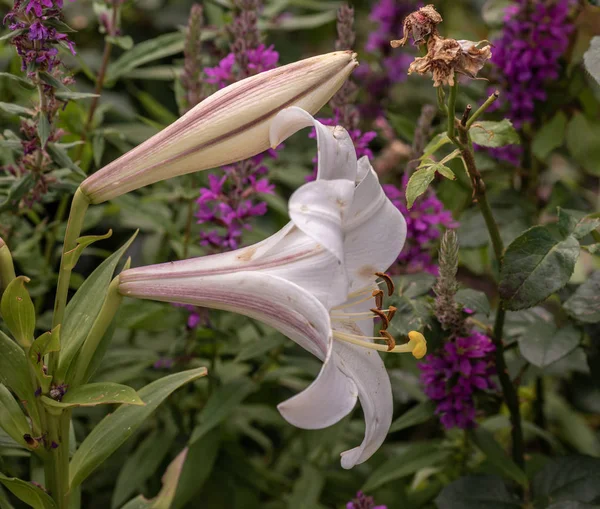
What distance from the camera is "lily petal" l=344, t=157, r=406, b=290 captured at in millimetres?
717

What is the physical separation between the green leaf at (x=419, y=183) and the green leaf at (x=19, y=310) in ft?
1.18

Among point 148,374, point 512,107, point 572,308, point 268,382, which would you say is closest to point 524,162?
point 512,107

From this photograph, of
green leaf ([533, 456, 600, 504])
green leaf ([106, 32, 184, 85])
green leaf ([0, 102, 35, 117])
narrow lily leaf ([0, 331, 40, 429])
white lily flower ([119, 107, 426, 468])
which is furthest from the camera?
green leaf ([106, 32, 184, 85])

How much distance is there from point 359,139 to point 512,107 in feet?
1.08

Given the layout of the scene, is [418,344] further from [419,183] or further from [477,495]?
[477,495]

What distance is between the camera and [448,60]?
709 mm

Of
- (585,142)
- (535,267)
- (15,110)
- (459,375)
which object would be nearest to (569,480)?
(459,375)

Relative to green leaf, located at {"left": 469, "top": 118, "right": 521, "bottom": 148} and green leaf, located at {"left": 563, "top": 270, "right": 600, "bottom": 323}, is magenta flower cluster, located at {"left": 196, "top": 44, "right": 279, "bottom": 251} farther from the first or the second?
green leaf, located at {"left": 563, "top": 270, "right": 600, "bottom": 323}

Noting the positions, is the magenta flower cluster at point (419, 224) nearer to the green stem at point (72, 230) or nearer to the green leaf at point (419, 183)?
the green leaf at point (419, 183)

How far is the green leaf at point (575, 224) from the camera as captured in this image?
85 cm

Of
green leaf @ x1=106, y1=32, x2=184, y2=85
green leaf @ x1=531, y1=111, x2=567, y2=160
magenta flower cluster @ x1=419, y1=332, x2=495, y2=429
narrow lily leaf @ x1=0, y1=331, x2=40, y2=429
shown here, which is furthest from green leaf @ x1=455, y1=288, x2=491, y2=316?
green leaf @ x1=106, y1=32, x2=184, y2=85

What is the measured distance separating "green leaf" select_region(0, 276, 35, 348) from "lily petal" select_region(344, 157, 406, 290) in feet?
0.94

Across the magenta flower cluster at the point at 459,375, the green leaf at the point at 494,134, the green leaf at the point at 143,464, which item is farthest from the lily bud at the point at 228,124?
the green leaf at the point at 143,464

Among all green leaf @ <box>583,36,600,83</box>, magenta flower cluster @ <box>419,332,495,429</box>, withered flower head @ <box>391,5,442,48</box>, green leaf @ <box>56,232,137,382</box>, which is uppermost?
withered flower head @ <box>391,5,442,48</box>
